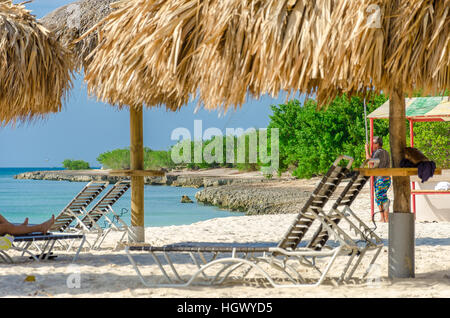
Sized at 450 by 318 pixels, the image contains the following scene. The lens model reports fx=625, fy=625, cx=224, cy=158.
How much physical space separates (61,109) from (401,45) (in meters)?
4.30

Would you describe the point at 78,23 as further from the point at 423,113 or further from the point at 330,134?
the point at 330,134

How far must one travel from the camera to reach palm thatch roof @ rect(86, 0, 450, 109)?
410 centimetres

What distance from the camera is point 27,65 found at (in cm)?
624

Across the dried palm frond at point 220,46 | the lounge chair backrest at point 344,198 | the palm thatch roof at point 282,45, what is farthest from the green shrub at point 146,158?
the palm thatch roof at point 282,45

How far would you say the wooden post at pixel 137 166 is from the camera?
7.62 meters

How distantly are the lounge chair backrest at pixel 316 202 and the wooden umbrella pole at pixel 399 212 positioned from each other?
0.53 m

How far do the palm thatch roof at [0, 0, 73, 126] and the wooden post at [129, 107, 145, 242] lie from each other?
3.51 feet

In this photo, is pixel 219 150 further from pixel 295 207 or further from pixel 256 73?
pixel 256 73

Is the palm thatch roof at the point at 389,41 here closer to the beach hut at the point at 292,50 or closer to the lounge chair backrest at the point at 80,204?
the beach hut at the point at 292,50

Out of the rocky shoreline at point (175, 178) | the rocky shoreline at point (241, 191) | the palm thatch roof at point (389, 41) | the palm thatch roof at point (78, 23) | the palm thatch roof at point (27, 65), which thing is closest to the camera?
the palm thatch roof at point (389, 41)

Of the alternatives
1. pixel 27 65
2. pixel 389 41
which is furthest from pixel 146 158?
pixel 389 41

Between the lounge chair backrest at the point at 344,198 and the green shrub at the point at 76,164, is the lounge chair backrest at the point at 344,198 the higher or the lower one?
the higher one

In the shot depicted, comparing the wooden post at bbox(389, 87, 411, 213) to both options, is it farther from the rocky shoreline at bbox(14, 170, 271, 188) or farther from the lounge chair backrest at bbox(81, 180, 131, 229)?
the rocky shoreline at bbox(14, 170, 271, 188)

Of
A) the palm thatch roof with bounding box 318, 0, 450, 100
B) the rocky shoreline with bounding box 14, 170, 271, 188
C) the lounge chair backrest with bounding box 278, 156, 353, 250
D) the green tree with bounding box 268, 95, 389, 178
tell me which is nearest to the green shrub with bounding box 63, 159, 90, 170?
the rocky shoreline with bounding box 14, 170, 271, 188
